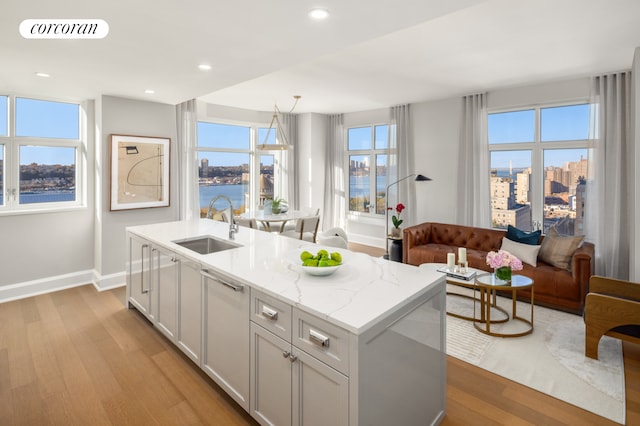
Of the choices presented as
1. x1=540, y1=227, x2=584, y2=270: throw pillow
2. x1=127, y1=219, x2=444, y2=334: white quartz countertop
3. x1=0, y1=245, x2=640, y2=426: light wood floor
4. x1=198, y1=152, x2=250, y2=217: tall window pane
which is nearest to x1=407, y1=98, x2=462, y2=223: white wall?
x1=540, y1=227, x2=584, y2=270: throw pillow

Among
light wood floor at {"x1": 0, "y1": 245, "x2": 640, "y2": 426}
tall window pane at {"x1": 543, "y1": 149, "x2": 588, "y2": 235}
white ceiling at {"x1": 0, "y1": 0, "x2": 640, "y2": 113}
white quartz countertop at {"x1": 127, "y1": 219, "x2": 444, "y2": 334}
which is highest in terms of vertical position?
white ceiling at {"x1": 0, "y1": 0, "x2": 640, "y2": 113}

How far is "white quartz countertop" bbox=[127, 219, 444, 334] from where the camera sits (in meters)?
1.52

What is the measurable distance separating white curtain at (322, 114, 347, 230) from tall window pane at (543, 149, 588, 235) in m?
3.77

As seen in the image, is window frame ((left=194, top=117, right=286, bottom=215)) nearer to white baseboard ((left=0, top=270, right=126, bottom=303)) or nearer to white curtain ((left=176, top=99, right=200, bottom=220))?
white curtain ((left=176, top=99, right=200, bottom=220))

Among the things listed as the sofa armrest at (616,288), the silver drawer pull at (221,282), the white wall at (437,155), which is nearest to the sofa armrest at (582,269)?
the sofa armrest at (616,288)

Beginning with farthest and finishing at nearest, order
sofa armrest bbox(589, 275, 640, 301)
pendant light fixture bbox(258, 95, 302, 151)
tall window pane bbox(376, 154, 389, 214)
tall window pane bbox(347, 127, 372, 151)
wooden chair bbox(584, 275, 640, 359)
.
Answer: tall window pane bbox(347, 127, 372, 151)
tall window pane bbox(376, 154, 389, 214)
pendant light fixture bbox(258, 95, 302, 151)
sofa armrest bbox(589, 275, 640, 301)
wooden chair bbox(584, 275, 640, 359)

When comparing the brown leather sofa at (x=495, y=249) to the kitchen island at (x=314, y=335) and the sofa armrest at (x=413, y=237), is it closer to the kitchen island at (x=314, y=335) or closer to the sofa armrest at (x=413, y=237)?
the sofa armrest at (x=413, y=237)

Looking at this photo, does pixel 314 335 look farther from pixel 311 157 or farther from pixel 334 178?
pixel 334 178

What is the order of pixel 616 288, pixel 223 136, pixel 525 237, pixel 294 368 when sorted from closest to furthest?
pixel 294 368, pixel 616 288, pixel 525 237, pixel 223 136

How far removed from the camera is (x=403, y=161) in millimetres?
6340

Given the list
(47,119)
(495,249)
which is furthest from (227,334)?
(47,119)

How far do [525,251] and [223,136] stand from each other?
5.33 m

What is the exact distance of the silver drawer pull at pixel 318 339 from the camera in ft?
4.82

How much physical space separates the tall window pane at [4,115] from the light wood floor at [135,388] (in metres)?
2.38
